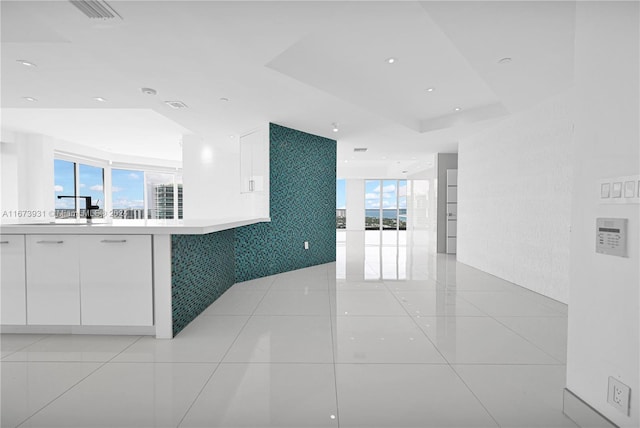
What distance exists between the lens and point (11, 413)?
1594 mm

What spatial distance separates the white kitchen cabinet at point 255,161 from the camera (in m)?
4.99

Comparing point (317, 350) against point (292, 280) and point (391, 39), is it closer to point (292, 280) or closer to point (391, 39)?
point (292, 280)

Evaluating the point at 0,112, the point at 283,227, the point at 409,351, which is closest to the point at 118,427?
the point at 409,351

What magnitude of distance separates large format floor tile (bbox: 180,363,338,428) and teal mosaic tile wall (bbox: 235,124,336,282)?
109 inches

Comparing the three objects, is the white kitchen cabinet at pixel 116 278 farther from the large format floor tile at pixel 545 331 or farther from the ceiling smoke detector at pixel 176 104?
the large format floor tile at pixel 545 331

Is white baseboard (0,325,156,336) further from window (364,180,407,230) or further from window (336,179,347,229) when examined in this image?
window (336,179,347,229)

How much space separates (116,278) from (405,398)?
7.69ft

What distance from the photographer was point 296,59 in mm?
3201

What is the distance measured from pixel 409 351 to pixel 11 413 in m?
2.38

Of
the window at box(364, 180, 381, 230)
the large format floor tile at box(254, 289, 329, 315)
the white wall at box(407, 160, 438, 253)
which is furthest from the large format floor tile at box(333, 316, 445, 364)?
the window at box(364, 180, 381, 230)

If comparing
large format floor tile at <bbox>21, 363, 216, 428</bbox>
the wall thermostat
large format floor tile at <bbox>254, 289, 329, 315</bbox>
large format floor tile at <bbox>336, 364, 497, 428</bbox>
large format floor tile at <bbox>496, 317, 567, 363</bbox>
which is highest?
the wall thermostat

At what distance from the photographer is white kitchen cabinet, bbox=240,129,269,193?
197 inches

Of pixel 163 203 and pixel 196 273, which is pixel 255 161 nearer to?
pixel 196 273

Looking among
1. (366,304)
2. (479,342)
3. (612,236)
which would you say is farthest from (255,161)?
(612,236)
